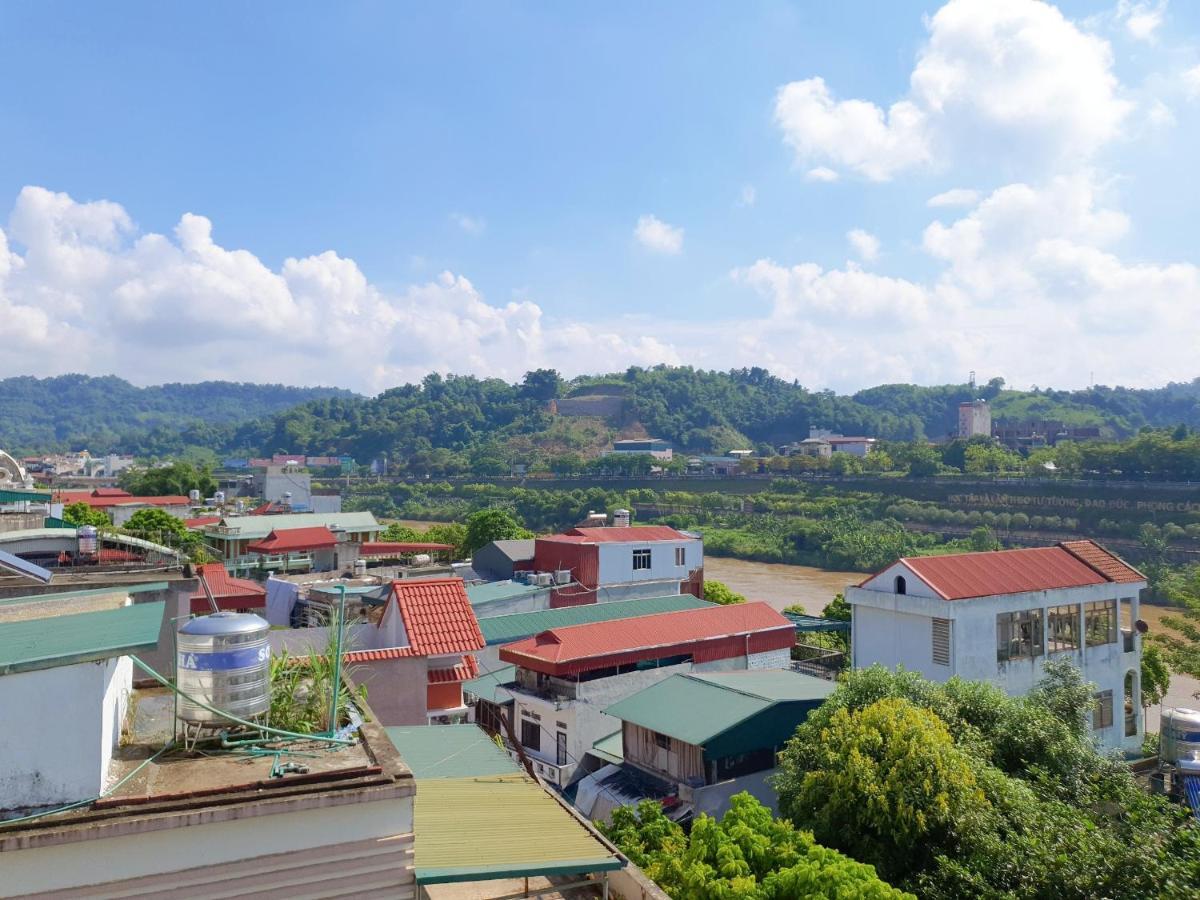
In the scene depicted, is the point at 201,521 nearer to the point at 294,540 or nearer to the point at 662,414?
the point at 294,540

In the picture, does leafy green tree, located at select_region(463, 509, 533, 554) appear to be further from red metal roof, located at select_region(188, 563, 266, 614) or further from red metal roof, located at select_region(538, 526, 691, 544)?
red metal roof, located at select_region(188, 563, 266, 614)

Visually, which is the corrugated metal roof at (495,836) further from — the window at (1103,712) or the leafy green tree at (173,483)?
the leafy green tree at (173,483)

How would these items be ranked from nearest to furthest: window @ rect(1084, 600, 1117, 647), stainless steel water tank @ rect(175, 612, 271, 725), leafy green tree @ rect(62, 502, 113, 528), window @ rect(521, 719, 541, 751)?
stainless steel water tank @ rect(175, 612, 271, 725), window @ rect(521, 719, 541, 751), window @ rect(1084, 600, 1117, 647), leafy green tree @ rect(62, 502, 113, 528)

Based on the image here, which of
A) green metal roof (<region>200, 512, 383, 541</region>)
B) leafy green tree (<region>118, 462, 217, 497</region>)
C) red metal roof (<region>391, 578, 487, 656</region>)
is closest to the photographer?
red metal roof (<region>391, 578, 487, 656</region>)

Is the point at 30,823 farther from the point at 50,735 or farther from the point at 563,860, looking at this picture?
the point at 563,860

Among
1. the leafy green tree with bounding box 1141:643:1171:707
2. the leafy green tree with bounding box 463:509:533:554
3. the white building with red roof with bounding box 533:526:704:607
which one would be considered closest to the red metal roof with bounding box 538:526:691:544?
the white building with red roof with bounding box 533:526:704:607

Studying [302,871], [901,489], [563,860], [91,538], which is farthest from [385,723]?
[901,489]

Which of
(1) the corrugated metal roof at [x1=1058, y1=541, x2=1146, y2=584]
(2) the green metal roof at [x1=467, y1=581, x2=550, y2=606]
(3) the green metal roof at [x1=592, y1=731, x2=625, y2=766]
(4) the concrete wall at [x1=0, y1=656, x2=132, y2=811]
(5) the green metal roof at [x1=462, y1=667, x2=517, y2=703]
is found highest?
(4) the concrete wall at [x1=0, y1=656, x2=132, y2=811]

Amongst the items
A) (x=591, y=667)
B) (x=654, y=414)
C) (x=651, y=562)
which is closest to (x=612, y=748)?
(x=591, y=667)
